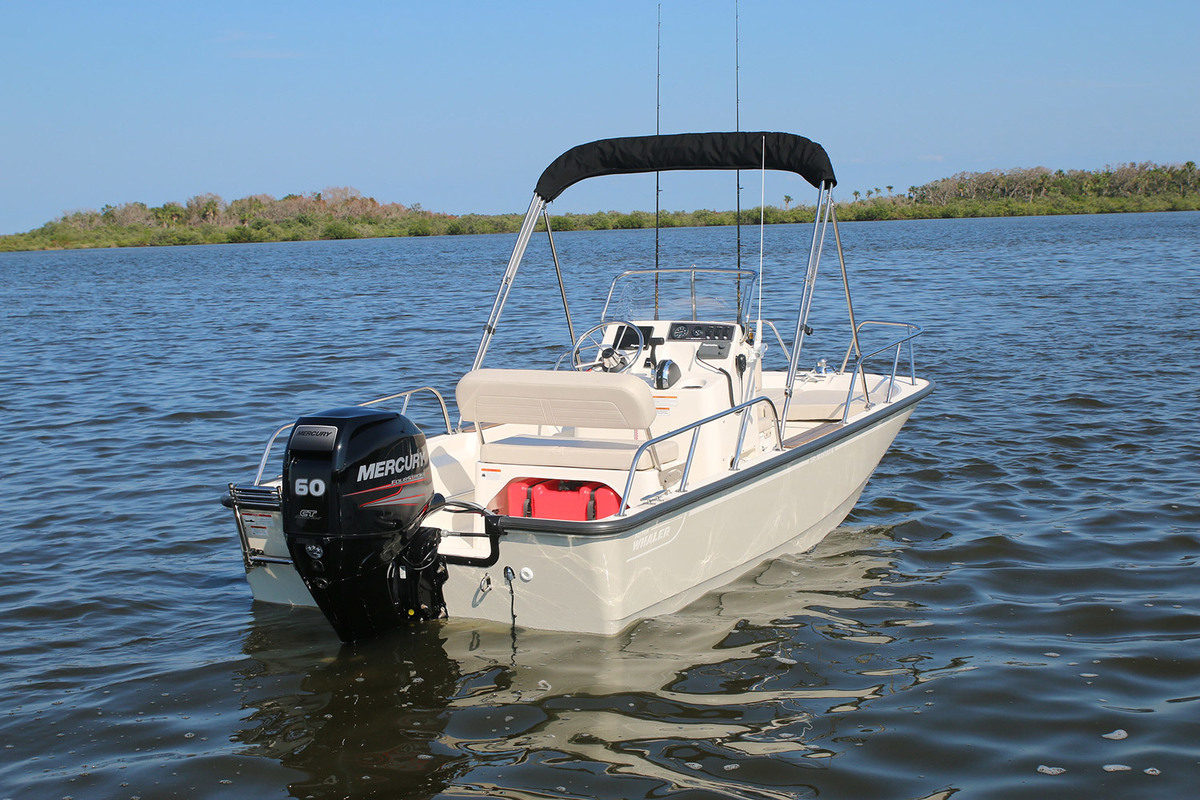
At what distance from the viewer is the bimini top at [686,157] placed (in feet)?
22.3

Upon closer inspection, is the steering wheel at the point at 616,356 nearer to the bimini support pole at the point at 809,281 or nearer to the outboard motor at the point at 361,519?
the bimini support pole at the point at 809,281

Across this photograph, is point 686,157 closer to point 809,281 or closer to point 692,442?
point 809,281

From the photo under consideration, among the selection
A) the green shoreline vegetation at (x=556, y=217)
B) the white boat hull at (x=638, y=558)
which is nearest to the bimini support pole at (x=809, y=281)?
the white boat hull at (x=638, y=558)

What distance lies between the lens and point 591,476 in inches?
233

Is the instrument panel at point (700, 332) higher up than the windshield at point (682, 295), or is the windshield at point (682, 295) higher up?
the windshield at point (682, 295)

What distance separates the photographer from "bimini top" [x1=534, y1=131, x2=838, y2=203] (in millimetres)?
6801

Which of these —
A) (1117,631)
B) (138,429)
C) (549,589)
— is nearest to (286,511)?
(549,589)

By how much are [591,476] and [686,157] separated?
99.8 inches

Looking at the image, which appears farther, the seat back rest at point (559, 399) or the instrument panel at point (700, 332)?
the instrument panel at point (700, 332)

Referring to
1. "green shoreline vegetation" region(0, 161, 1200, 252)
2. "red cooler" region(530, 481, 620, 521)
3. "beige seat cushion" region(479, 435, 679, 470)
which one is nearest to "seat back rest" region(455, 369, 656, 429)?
"beige seat cushion" region(479, 435, 679, 470)

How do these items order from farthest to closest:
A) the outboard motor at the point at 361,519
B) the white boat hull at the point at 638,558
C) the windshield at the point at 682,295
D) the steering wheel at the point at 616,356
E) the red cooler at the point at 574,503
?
the windshield at the point at 682,295
the steering wheel at the point at 616,356
the red cooler at the point at 574,503
the white boat hull at the point at 638,558
the outboard motor at the point at 361,519

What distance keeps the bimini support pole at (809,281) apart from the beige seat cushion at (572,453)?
0.94m

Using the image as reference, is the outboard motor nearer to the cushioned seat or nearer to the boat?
the boat

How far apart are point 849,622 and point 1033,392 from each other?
7.01m
